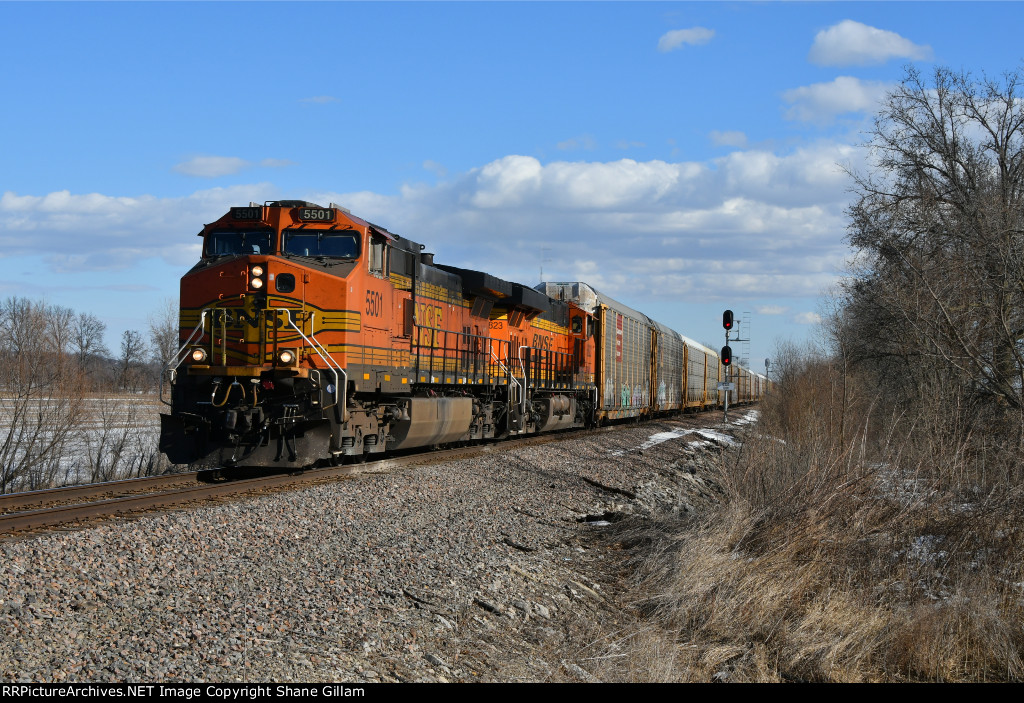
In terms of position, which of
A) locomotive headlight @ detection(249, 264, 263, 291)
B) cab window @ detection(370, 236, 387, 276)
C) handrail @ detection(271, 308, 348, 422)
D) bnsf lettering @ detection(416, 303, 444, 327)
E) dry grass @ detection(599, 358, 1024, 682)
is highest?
cab window @ detection(370, 236, 387, 276)

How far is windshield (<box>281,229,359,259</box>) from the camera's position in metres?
12.6

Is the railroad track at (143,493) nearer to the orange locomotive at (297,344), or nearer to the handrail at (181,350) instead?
the orange locomotive at (297,344)

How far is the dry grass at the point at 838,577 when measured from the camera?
6836 mm

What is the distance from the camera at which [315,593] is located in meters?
6.22

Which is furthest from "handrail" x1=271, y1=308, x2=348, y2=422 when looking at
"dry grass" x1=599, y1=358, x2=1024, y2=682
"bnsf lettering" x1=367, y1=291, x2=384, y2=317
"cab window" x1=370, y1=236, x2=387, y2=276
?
"dry grass" x1=599, y1=358, x2=1024, y2=682

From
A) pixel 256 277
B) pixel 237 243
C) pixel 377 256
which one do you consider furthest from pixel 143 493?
pixel 377 256

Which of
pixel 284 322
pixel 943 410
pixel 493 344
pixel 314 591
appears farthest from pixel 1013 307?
pixel 314 591

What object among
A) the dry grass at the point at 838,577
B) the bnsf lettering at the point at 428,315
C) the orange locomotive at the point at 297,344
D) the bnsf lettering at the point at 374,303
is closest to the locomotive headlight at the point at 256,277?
the orange locomotive at the point at 297,344

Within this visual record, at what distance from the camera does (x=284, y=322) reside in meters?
12.1

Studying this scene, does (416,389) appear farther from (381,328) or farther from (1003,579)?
(1003,579)

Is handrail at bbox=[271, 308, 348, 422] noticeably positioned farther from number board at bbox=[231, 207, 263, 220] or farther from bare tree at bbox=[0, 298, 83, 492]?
bare tree at bbox=[0, 298, 83, 492]

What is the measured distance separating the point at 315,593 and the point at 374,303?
24.1ft

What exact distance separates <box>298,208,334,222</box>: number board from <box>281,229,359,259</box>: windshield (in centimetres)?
17
